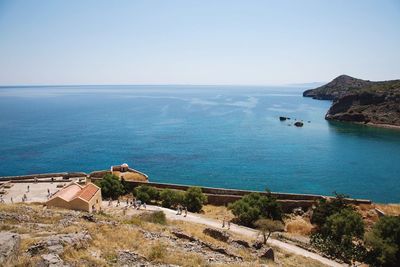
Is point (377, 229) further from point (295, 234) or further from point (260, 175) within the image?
point (260, 175)

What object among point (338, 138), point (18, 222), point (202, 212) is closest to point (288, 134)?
point (338, 138)

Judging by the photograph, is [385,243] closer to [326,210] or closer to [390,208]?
[326,210]

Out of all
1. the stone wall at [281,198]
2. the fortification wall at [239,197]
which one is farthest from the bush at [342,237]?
the fortification wall at [239,197]

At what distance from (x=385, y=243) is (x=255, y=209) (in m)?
12.2

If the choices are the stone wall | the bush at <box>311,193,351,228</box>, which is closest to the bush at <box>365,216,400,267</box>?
the bush at <box>311,193,351,228</box>

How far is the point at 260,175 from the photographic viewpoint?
60531mm

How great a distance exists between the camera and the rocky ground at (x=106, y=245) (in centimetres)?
1363

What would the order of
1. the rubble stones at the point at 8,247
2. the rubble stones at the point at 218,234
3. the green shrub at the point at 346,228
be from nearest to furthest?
the rubble stones at the point at 8,247 → the rubble stones at the point at 218,234 → the green shrub at the point at 346,228

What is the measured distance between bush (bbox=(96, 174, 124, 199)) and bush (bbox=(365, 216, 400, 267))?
28328mm

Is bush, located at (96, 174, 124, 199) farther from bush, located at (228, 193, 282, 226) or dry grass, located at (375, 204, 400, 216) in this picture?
dry grass, located at (375, 204, 400, 216)

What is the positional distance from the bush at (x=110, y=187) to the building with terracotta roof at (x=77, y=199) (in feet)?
19.4

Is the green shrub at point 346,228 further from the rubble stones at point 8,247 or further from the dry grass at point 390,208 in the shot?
the rubble stones at point 8,247

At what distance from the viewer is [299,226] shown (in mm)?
36125

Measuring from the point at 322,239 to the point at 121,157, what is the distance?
5103cm
